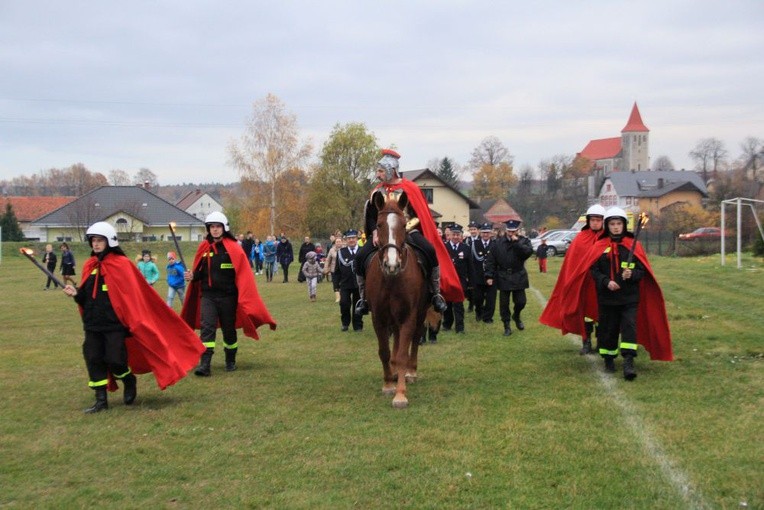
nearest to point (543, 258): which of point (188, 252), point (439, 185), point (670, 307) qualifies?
point (670, 307)

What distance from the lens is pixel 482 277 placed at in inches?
653

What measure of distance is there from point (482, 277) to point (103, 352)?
Result: 30.2ft

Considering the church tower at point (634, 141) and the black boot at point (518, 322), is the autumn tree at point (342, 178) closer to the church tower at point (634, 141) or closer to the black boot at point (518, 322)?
the black boot at point (518, 322)

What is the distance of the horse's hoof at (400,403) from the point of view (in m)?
8.69

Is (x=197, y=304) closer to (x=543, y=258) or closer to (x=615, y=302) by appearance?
(x=615, y=302)

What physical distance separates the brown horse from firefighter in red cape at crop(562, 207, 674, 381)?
2420 mm

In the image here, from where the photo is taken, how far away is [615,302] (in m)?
10.3

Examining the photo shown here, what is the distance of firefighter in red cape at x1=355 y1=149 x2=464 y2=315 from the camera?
9508 mm

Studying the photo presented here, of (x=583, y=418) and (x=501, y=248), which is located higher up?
(x=501, y=248)

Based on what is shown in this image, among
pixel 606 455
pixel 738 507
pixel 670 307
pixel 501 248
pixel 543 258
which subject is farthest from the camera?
pixel 543 258

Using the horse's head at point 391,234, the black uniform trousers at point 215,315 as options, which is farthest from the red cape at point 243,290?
the horse's head at point 391,234

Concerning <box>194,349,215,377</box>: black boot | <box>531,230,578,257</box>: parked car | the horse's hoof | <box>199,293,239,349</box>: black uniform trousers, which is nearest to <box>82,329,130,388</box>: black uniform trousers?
<box>194,349,215,377</box>: black boot

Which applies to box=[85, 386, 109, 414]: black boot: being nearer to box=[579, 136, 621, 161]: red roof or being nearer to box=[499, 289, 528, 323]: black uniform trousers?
box=[499, 289, 528, 323]: black uniform trousers

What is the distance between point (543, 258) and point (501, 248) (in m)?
22.5
